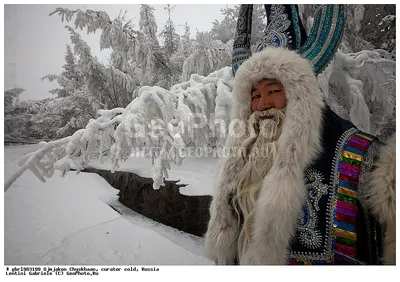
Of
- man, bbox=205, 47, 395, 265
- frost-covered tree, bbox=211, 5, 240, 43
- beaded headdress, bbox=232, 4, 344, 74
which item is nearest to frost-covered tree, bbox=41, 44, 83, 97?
frost-covered tree, bbox=211, 5, 240, 43

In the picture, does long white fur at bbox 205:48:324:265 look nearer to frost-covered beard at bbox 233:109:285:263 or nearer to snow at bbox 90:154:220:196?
frost-covered beard at bbox 233:109:285:263

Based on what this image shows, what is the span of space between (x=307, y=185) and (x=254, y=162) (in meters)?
0.20

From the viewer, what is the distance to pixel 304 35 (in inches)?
37.5

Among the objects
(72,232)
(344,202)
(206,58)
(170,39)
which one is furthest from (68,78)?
(344,202)

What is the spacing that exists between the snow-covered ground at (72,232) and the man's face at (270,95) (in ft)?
3.43

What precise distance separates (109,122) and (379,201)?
4.58 feet

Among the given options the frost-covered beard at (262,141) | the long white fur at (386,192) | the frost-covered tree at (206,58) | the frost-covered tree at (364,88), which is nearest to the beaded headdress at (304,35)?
the frost-covered beard at (262,141)

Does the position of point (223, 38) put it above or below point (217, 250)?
above

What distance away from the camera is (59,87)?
199 cm

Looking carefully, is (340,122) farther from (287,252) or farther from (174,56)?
(174,56)

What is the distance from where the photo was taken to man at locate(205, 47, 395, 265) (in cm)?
70

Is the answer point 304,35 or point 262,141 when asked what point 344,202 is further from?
point 304,35
